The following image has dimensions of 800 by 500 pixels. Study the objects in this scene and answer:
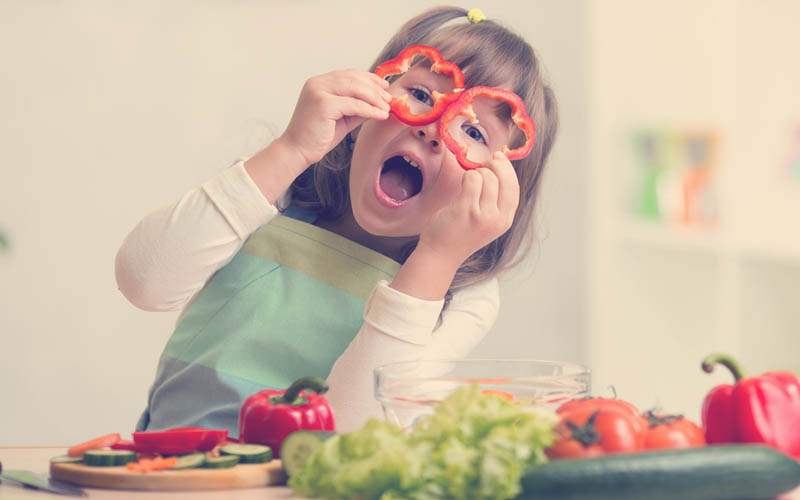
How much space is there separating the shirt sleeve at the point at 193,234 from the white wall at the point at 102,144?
1178 millimetres

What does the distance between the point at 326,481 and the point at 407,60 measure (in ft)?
2.90

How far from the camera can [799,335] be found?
2.92 metres

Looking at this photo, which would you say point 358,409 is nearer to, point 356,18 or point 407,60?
point 407,60

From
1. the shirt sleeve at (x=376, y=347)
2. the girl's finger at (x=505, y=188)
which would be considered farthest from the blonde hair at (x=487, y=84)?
the shirt sleeve at (x=376, y=347)

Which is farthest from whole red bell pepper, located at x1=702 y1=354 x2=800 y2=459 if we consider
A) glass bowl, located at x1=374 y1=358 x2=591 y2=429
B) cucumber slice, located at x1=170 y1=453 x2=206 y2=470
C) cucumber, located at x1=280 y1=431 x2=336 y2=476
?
cucumber slice, located at x1=170 y1=453 x2=206 y2=470

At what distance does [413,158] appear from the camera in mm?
1380

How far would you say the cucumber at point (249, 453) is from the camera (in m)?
0.84

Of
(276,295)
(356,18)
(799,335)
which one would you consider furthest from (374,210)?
(799,335)

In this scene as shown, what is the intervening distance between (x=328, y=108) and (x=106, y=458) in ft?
2.10

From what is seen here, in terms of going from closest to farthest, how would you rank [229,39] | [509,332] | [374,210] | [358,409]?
[358,409] → [374,210] → [229,39] → [509,332]

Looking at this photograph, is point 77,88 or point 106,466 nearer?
point 106,466

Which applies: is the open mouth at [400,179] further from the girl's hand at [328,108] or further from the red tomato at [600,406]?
the red tomato at [600,406]

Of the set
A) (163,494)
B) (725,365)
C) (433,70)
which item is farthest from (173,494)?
(433,70)

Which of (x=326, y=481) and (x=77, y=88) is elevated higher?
(x=77, y=88)
